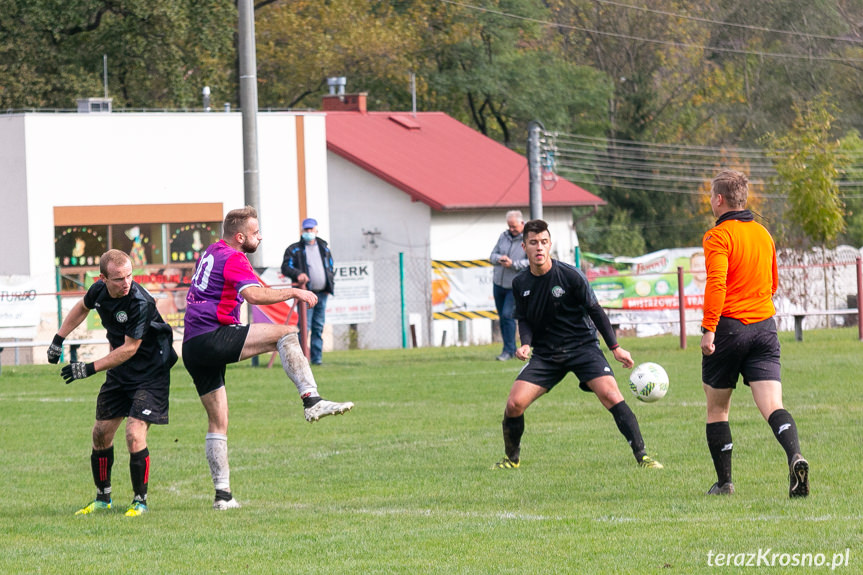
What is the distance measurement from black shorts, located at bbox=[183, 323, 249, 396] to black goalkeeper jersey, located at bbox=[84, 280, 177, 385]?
295 mm

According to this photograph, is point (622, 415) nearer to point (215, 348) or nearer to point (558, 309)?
point (558, 309)

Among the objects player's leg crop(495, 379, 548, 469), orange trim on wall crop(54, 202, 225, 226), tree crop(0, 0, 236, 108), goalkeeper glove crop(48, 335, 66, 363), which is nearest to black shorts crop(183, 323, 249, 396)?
goalkeeper glove crop(48, 335, 66, 363)

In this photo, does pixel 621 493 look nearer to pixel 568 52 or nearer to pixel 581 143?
pixel 581 143

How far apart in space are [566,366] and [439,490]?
1502 millimetres

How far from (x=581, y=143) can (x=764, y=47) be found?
30.7 ft

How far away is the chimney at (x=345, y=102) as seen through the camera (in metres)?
41.8

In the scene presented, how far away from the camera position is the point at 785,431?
7828 millimetres

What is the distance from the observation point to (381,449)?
11.4 meters

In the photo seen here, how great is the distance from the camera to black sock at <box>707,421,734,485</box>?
27.0ft

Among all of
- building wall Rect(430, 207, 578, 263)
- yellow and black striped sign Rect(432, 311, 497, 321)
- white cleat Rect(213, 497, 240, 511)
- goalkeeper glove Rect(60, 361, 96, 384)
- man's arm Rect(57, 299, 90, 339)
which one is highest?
building wall Rect(430, 207, 578, 263)

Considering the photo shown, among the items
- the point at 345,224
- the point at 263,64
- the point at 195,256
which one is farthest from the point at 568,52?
the point at 195,256

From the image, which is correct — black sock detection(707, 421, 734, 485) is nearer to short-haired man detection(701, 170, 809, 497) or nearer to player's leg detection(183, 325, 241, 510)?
short-haired man detection(701, 170, 809, 497)

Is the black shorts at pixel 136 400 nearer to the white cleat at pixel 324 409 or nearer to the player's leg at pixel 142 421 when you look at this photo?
the player's leg at pixel 142 421

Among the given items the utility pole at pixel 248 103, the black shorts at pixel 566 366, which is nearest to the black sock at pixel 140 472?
the black shorts at pixel 566 366
